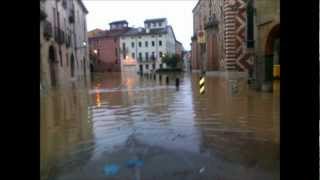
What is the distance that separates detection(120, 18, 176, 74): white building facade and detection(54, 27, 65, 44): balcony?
627 cm

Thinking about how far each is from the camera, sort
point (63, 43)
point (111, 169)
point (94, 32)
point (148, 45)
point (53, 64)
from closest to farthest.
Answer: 1. point (111, 169)
2. point (53, 64)
3. point (63, 43)
4. point (148, 45)
5. point (94, 32)

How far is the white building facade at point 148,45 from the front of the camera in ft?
83.7

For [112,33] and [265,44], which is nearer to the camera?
[265,44]

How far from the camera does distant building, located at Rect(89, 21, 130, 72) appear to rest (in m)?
44.3

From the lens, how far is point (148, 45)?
30.7 meters

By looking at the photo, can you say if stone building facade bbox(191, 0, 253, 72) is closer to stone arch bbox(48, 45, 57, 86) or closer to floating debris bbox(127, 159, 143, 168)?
stone arch bbox(48, 45, 57, 86)

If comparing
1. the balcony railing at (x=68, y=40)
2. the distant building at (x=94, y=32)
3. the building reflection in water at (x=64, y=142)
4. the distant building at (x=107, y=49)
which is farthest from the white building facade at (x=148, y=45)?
the building reflection in water at (x=64, y=142)

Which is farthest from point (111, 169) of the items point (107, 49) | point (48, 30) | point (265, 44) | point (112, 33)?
point (107, 49)

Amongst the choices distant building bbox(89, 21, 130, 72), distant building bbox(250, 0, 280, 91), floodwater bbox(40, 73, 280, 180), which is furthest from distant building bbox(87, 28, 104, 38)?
floodwater bbox(40, 73, 280, 180)

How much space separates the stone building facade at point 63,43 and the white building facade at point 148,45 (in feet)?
15.7

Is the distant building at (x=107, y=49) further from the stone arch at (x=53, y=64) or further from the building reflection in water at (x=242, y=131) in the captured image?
the building reflection in water at (x=242, y=131)

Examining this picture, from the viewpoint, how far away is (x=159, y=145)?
6.78 metres

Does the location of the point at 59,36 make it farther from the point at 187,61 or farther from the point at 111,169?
the point at 111,169

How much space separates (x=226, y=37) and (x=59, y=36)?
12.7 meters
